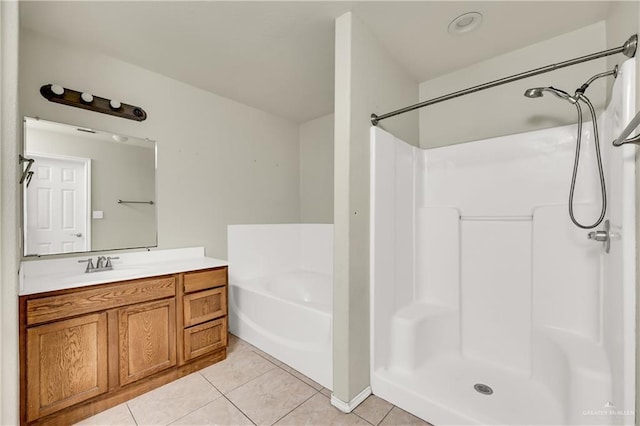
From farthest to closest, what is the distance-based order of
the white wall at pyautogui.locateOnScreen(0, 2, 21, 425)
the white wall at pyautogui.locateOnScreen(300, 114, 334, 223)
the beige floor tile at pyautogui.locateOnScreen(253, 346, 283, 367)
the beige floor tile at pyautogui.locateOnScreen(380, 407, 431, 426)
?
the white wall at pyautogui.locateOnScreen(300, 114, 334, 223), the beige floor tile at pyautogui.locateOnScreen(253, 346, 283, 367), the beige floor tile at pyautogui.locateOnScreen(380, 407, 431, 426), the white wall at pyautogui.locateOnScreen(0, 2, 21, 425)

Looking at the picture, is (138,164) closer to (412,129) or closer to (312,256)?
(312,256)

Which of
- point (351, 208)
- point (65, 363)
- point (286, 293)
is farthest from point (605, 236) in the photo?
point (65, 363)

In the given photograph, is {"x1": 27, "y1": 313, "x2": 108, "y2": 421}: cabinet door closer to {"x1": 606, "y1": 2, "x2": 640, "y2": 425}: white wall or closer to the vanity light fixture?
the vanity light fixture

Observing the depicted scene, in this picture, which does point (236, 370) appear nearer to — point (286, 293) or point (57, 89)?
point (286, 293)

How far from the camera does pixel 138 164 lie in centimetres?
219

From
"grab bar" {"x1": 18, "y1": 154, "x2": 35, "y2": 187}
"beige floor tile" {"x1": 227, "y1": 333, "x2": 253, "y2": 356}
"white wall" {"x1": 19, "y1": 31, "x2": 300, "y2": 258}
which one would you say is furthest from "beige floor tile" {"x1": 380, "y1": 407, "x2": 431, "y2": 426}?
"grab bar" {"x1": 18, "y1": 154, "x2": 35, "y2": 187}

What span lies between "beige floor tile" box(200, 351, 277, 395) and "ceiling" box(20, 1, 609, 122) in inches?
93.2

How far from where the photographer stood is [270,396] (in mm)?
1734

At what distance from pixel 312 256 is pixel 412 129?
5.93ft

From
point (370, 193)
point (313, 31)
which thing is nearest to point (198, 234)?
point (370, 193)

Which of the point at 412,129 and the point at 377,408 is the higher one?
the point at 412,129

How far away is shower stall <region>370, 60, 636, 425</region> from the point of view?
1.26m

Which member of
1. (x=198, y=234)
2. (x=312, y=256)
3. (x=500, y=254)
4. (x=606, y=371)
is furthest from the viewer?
(x=312, y=256)

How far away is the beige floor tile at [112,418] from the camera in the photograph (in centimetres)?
151
